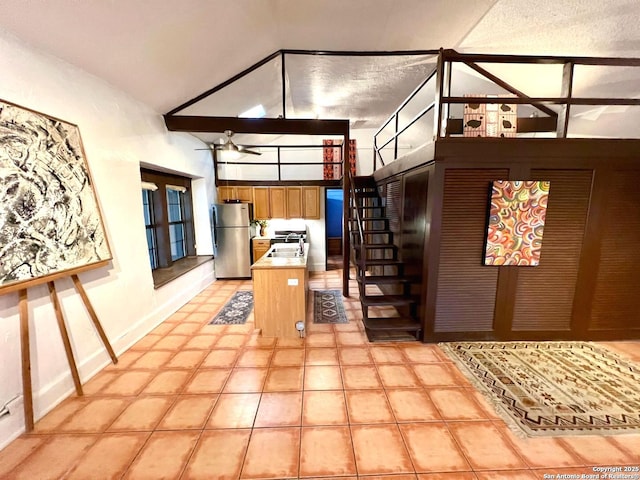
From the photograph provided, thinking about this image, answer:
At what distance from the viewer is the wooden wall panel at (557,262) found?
2.59 metres

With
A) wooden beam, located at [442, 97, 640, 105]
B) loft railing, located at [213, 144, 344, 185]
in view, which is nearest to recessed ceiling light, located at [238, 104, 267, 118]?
loft railing, located at [213, 144, 344, 185]

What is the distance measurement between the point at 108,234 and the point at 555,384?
4297mm

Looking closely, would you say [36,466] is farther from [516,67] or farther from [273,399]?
[516,67]

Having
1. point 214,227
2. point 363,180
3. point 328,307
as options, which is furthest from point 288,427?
point 363,180

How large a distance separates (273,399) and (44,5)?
10.2 feet

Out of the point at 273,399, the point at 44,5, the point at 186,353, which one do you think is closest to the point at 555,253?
the point at 273,399

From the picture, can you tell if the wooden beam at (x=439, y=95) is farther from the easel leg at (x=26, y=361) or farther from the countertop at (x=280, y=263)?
the easel leg at (x=26, y=361)

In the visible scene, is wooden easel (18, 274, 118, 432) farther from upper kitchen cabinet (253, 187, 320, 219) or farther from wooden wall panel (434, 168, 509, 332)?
upper kitchen cabinet (253, 187, 320, 219)

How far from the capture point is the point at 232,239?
516cm

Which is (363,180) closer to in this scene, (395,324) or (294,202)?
(294,202)

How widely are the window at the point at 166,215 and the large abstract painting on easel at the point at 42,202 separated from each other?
1.52m

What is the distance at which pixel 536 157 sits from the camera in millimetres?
2506

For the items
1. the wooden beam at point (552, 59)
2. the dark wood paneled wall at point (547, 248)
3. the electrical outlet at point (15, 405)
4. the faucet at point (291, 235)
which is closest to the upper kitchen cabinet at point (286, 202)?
the faucet at point (291, 235)

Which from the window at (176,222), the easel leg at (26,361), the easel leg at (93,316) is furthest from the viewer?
the window at (176,222)
